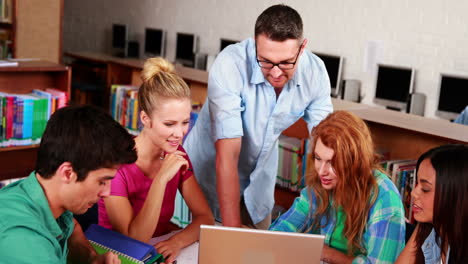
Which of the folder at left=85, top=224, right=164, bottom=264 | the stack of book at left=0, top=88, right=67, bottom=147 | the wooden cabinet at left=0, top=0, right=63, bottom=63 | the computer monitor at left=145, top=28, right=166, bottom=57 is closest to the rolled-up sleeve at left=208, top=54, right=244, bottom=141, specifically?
the folder at left=85, top=224, right=164, bottom=264

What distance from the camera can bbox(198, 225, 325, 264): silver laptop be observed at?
137cm

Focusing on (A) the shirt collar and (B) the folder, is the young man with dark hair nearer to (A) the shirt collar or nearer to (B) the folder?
(B) the folder

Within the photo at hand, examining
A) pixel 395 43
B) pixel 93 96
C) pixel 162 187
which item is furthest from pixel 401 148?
pixel 93 96

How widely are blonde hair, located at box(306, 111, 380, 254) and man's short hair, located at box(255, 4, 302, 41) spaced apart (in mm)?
297

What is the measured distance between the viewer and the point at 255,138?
208 cm

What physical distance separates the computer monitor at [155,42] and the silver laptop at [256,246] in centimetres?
589

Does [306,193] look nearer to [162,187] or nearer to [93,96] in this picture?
[162,187]

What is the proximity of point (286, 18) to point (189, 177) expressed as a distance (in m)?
0.66

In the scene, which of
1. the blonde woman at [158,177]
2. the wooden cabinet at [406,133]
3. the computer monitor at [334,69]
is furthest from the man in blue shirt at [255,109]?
the computer monitor at [334,69]

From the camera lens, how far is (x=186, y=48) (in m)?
6.57

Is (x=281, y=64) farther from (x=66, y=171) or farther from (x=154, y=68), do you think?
(x=66, y=171)

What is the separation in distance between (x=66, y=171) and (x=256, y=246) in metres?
0.49

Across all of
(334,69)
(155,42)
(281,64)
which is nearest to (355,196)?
(281,64)

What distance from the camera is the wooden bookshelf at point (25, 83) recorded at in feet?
12.0
